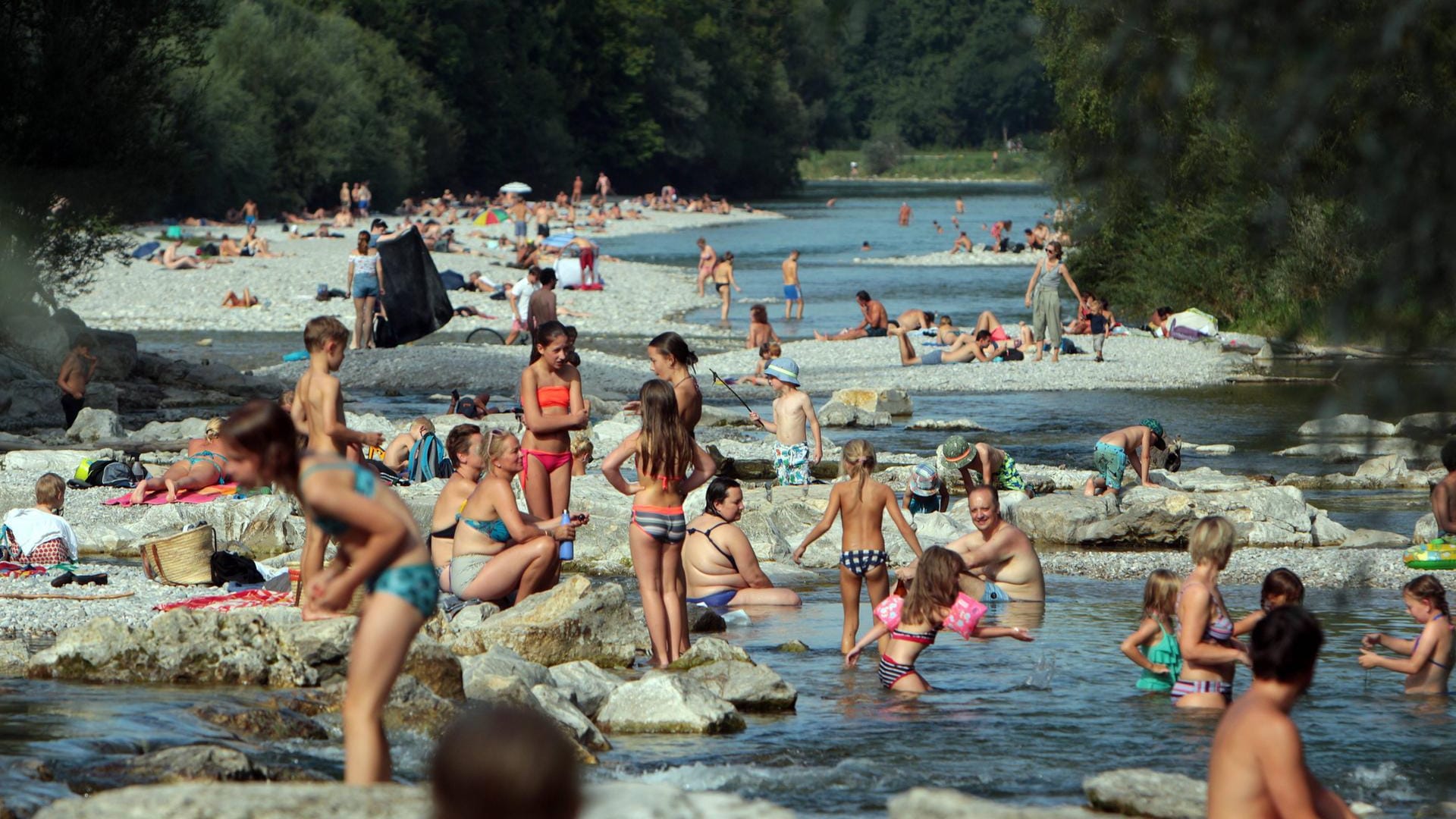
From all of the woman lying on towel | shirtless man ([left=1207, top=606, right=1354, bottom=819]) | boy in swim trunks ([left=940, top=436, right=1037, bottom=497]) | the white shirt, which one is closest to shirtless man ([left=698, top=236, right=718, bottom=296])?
the white shirt

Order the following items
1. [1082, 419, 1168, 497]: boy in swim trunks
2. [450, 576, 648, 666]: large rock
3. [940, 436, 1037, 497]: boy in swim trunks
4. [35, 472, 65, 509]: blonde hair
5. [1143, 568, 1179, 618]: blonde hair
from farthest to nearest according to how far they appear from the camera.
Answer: [1082, 419, 1168, 497]: boy in swim trunks < [940, 436, 1037, 497]: boy in swim trunks < [35, 472, 65, 509]: blonde hair < [450, 576, 648, 666]: large rock < [1143, 568, 1179, 618]: blonde hair

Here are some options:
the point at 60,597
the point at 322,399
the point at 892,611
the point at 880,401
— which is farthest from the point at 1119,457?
the point at 60,597

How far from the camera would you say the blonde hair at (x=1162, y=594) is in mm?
8500

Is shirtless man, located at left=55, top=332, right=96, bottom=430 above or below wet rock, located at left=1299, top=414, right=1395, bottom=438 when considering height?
below

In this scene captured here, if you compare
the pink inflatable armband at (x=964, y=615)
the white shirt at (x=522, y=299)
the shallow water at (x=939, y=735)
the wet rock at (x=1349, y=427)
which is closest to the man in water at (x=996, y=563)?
the shallow water at (x=939, y=735)

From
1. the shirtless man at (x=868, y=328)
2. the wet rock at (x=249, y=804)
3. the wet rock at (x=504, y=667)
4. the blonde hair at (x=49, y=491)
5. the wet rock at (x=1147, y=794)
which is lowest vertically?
the shirtless man at (x=868, y=328)

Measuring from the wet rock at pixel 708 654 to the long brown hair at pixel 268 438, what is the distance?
4.11 meters

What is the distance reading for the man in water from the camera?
1099cm

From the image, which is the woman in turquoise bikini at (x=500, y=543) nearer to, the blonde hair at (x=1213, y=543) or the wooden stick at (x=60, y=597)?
the wooden stick at (x=60, y=597)

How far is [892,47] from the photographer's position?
464 cm

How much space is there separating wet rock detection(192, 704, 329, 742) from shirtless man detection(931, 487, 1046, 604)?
4864mm

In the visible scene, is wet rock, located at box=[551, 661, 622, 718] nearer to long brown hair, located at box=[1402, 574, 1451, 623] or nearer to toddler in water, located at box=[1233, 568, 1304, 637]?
toddler in water, located at box=[1233, 568, 1304, 637]

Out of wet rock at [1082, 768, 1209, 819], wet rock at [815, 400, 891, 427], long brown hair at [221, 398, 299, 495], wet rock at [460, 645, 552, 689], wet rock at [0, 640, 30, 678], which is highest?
long brown hair at [221, 398, 299, 495]

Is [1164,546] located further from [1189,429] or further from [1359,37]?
[1359,37]
